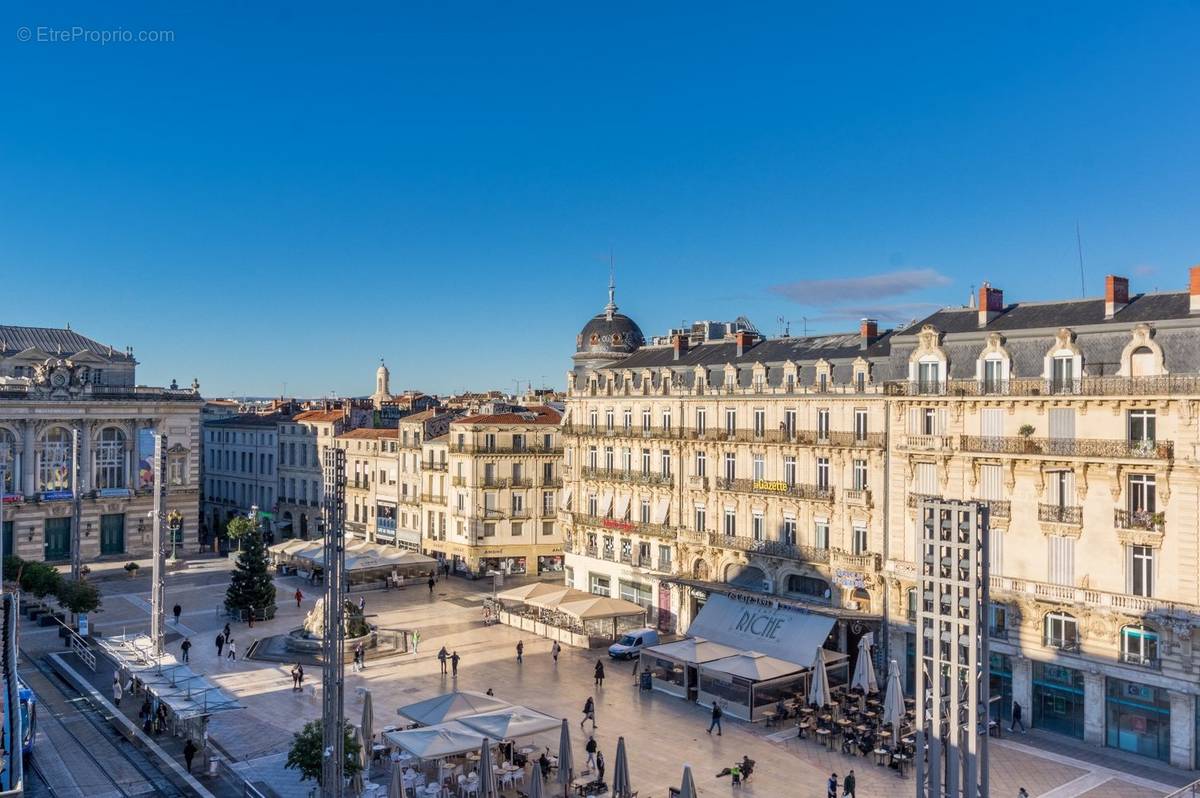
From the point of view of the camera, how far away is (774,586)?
43.5 metres

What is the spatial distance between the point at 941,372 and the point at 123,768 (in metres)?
31.2

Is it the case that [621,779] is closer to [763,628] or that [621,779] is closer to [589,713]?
[589,713]

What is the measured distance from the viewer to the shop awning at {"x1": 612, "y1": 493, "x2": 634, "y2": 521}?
5253 centimetres

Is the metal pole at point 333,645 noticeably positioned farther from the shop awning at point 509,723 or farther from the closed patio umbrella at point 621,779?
the closed patio umbrella at point 621,779

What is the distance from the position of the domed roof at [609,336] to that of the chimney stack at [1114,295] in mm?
40517

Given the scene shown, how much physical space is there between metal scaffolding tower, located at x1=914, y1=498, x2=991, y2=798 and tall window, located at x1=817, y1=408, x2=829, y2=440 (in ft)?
82.1

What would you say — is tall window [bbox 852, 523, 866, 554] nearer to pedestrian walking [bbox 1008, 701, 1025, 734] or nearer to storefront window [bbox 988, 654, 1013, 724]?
storefront window [bbox 988, 654, 1013, 724]

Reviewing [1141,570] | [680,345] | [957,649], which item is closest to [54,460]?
[680,345]

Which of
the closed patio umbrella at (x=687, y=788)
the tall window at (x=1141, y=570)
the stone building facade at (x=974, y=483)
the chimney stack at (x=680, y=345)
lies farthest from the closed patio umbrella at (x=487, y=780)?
the chimney stack at (x=680, y=345)

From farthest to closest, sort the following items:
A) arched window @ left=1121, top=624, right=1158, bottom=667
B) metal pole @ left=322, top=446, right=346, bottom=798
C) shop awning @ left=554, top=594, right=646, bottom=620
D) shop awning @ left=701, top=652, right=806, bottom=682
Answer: shop awning @ left=554, top=594, right=646, bottom=620 → shop awning @ left=701, top=652, right=806, bottom=682 → arched window @ left=1121, top=624, right=1158, bottom=667 → metal pole @ left=322, top=446, right=346, bottom=798

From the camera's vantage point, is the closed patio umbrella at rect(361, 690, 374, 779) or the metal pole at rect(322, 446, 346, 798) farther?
the closed patio umbrella at rect(361, 690, 374, 779)

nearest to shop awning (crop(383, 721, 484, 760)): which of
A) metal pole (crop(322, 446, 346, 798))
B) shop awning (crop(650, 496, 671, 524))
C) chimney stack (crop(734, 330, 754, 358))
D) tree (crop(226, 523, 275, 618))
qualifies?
metal pole (crop(322, 446, 346, 798))

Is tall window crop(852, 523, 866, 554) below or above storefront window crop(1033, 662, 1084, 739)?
above

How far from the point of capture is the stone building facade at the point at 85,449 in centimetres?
6494
